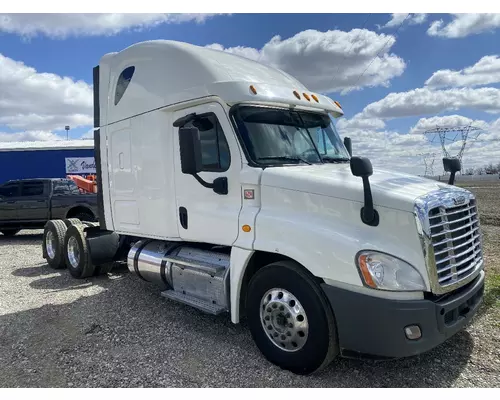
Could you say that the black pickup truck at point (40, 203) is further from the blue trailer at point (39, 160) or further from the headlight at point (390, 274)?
the headlight at point (390, 274)

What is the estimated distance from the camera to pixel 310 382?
385 cm

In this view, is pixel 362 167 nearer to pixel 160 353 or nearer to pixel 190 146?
pixel 190 146

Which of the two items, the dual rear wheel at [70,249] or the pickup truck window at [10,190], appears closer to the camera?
the dual rear wheel at [70,249]

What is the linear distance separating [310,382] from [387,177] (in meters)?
2.06

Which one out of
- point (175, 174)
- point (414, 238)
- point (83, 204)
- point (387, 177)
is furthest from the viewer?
point (83, 204)

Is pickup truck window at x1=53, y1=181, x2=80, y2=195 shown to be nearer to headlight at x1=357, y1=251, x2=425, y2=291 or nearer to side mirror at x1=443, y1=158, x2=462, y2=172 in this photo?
side mirror at x1=443, y1=158, x2=462, y2=172

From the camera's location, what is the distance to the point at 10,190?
45.1 feet

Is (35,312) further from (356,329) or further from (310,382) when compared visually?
(356,329)

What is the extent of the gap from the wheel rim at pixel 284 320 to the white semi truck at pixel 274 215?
12mm

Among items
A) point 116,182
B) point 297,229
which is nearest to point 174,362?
point 297,229

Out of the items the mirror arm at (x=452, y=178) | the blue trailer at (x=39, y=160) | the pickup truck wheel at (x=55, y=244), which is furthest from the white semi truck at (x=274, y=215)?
the blue trailer at (x=39, y=160)

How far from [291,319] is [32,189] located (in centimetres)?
1228

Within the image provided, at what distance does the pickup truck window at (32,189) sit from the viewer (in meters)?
13.6

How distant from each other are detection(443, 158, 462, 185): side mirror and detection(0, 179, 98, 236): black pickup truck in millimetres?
10928
